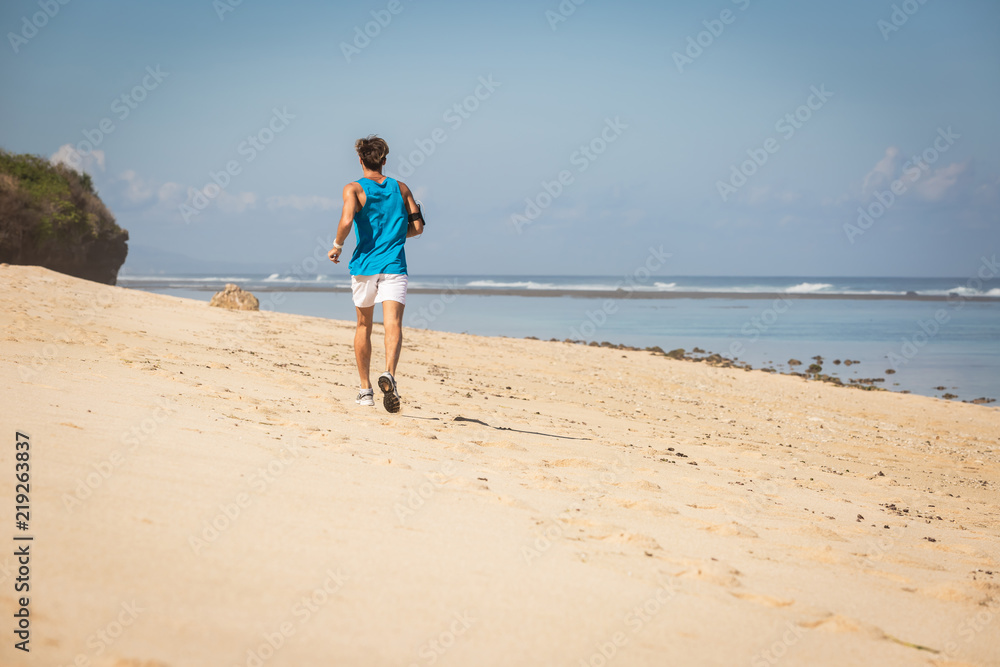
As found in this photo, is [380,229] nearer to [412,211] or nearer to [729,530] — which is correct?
[412,211]

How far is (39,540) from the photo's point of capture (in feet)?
6.72

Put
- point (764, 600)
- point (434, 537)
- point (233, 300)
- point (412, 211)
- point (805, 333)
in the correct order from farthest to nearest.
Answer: point (805, 333) → point (233, 300) → point (412, 211) → point (434, 537) → point (764, 600)

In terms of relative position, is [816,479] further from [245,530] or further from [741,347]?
[741,347]

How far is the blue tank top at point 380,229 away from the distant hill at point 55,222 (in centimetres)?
1256

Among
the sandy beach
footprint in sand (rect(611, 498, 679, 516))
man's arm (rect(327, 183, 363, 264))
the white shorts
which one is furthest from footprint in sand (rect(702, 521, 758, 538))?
man's arm (rect(327, 183, 363, 264))

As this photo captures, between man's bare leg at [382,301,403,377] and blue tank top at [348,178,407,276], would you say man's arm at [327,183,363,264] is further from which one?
man's bare leg at [382,301,403,377]

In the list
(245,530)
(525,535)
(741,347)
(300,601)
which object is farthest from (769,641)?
(741,347)

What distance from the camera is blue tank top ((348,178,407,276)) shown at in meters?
5.23

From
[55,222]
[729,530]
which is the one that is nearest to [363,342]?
[729,530]

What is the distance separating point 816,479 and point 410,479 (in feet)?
11.2

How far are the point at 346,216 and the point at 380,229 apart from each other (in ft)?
0.98

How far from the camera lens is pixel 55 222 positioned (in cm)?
1552

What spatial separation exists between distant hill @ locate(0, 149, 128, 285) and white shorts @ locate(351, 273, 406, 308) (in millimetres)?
12570

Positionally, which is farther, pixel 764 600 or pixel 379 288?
pixel 379 288
